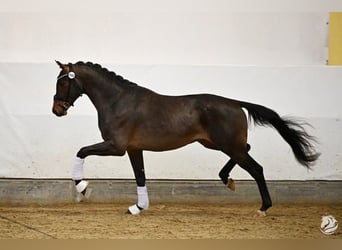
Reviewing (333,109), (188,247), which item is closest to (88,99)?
(188,247)

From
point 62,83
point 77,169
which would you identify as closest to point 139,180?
point 77,169

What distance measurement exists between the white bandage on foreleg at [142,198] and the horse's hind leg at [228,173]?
572 millimetres

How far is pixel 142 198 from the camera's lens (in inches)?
173

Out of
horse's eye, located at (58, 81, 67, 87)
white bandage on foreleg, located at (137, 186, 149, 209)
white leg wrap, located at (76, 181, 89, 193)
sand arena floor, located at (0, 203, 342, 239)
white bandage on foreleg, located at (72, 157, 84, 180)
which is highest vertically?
horse's eye, located at (58, 81, 67, 87)

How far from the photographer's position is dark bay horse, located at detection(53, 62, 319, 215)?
4219mm

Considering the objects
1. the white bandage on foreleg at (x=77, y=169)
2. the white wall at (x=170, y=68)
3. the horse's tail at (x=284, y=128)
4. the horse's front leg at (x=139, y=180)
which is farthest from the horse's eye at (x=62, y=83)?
the horse's tail at (x=284, y=128)

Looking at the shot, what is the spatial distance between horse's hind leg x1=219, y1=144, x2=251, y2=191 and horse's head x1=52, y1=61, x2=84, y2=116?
118 centimetres

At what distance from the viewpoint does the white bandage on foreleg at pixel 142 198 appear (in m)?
4.39

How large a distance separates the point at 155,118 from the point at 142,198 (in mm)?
612

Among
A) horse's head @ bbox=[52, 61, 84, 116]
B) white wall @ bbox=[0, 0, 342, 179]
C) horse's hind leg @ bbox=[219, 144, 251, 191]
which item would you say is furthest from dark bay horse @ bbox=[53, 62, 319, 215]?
white wall @ bbox=[0, 0, 342, 179]

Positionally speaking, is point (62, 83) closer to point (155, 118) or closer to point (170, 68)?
point (155, 118)

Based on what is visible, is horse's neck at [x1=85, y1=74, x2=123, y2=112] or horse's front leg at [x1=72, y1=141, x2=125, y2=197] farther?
horse's neck at [x1=85, y1=74, x2=123, y2=112]

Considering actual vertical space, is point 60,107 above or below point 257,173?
above

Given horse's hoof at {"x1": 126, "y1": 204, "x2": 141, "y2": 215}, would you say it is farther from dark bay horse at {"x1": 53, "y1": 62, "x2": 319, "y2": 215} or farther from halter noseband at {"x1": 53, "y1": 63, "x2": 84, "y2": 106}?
halter noseband at {"x1": 53, "y1": 63, "x2": 84, "y2": 106}
